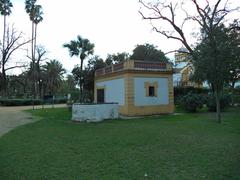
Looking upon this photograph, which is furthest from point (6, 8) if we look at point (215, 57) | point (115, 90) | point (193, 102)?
point (215, 57)

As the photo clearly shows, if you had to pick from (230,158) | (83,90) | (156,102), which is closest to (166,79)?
(156,102)

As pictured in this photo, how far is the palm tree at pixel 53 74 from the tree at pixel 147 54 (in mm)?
25648

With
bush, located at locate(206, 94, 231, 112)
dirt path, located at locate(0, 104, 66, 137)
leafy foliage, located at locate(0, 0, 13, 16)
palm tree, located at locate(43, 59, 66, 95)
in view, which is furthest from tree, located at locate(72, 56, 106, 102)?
palm tree, located at locate(43, 59, 66, 95)

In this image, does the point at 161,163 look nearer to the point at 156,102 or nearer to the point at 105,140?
the point at 105,140

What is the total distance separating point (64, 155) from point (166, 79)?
559 inches

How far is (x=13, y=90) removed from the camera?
6309 cm

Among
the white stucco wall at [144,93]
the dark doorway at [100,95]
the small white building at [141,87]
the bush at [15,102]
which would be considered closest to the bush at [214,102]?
the small white building at [141,87]

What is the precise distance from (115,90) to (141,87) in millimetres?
2165

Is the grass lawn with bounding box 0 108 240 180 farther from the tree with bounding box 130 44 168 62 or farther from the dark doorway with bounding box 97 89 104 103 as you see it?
the tree with bounding box 130 44 168 62

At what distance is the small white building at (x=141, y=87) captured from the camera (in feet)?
60.1

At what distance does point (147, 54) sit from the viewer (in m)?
34.0

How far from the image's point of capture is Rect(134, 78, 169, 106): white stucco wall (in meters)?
18.6

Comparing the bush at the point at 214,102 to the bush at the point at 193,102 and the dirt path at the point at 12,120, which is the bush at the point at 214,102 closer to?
the bush at the point at 193,102

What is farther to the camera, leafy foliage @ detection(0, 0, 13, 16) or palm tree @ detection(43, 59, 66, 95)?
palm tree @ detection(43, 59, 66, 95)
